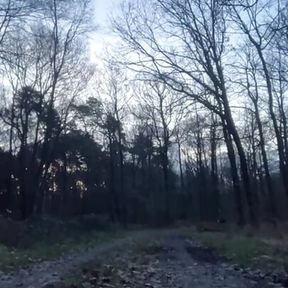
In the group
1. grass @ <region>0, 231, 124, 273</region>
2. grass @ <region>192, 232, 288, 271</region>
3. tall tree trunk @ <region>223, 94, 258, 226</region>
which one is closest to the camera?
grass @ <region>192, 232, 288, 271</region>

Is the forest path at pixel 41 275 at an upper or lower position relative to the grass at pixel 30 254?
lower

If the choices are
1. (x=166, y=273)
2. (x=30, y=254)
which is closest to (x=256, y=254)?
(x=166, y=273)

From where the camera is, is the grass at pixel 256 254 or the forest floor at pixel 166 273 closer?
the forest floor at pixel 166 273

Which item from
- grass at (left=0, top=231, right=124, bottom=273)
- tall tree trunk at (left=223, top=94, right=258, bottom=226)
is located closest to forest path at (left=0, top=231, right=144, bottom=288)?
grass at (left=0, top=231, right=124, bottom=273)

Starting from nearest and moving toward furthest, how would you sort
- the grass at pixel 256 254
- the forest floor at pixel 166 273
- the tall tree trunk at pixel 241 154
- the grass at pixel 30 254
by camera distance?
the forest floor at pixel 166 273, the grass at pixel 256 254, the grass at pixel 30 254, the tall tree trunk at pixel 241 154

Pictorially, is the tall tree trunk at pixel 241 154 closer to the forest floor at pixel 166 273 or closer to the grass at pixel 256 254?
the grass at pixel 256 254

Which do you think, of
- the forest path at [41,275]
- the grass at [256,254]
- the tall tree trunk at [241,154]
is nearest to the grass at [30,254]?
the forest path at [41,275]

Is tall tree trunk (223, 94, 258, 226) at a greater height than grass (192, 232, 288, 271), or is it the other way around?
tall tree trunk (223, 94, 258, 226)

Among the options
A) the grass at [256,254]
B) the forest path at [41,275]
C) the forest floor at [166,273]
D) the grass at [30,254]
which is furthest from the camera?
the grass at [30,254]

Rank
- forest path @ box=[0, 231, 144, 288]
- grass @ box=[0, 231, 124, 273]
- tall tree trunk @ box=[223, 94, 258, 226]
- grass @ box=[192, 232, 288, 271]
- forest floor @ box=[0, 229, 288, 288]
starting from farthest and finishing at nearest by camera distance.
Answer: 1. tall tree trunk @ box=[223, 94, 258, 226]
2. grass @ box=[0, 231, 124, 273]
3. grass @ box=[192, 232, 288, 271]
4. forest path @ box=[0, 231, 144, 288]
5. forest floor @ box=[0, 229, 288, 288]

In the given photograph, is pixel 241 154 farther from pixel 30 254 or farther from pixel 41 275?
pixel 41 275

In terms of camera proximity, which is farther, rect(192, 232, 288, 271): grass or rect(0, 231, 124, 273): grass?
rect(0, 231, 124, 273): grass

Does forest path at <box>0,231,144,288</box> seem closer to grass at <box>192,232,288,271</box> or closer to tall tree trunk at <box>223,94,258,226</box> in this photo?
grass at <box>192,232,288,271</box>

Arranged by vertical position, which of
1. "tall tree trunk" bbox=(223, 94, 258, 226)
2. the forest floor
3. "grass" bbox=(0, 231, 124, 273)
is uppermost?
"tall tree trunk" bbox=(223, 94, 258, 226)
